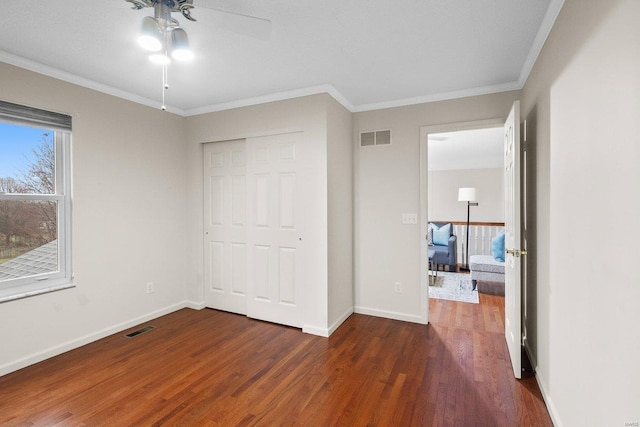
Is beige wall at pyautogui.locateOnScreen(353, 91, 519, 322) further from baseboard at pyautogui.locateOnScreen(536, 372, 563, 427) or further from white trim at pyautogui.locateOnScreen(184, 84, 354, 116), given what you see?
baseboard at pyautogui.locateOnScreen(536, 372, 563, 427)

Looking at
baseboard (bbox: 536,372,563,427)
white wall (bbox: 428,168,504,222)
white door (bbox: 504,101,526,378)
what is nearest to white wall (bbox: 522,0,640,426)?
baseboard (bbox: 536,372,563,427)

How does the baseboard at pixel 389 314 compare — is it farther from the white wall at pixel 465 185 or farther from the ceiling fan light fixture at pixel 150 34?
the white wall at pixel 465 185

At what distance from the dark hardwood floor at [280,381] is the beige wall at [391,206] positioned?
408 mm

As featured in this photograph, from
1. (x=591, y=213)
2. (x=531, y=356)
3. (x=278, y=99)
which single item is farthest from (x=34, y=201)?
(x=531, y=356)

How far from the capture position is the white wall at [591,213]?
1075 millimetres

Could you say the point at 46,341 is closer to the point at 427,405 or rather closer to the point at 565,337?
the point at 427,405

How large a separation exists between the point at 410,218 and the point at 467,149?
3.67 meters

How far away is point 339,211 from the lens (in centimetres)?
342

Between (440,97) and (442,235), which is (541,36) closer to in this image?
(440,97)

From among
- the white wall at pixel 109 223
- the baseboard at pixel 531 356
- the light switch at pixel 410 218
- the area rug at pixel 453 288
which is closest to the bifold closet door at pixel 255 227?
the white wall at pixel 109 223

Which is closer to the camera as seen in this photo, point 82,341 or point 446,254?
point 82,341

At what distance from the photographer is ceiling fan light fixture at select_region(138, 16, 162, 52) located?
1.52 meters

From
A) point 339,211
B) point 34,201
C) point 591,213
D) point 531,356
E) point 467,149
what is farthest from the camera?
point 467,149

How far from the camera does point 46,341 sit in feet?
8.80
